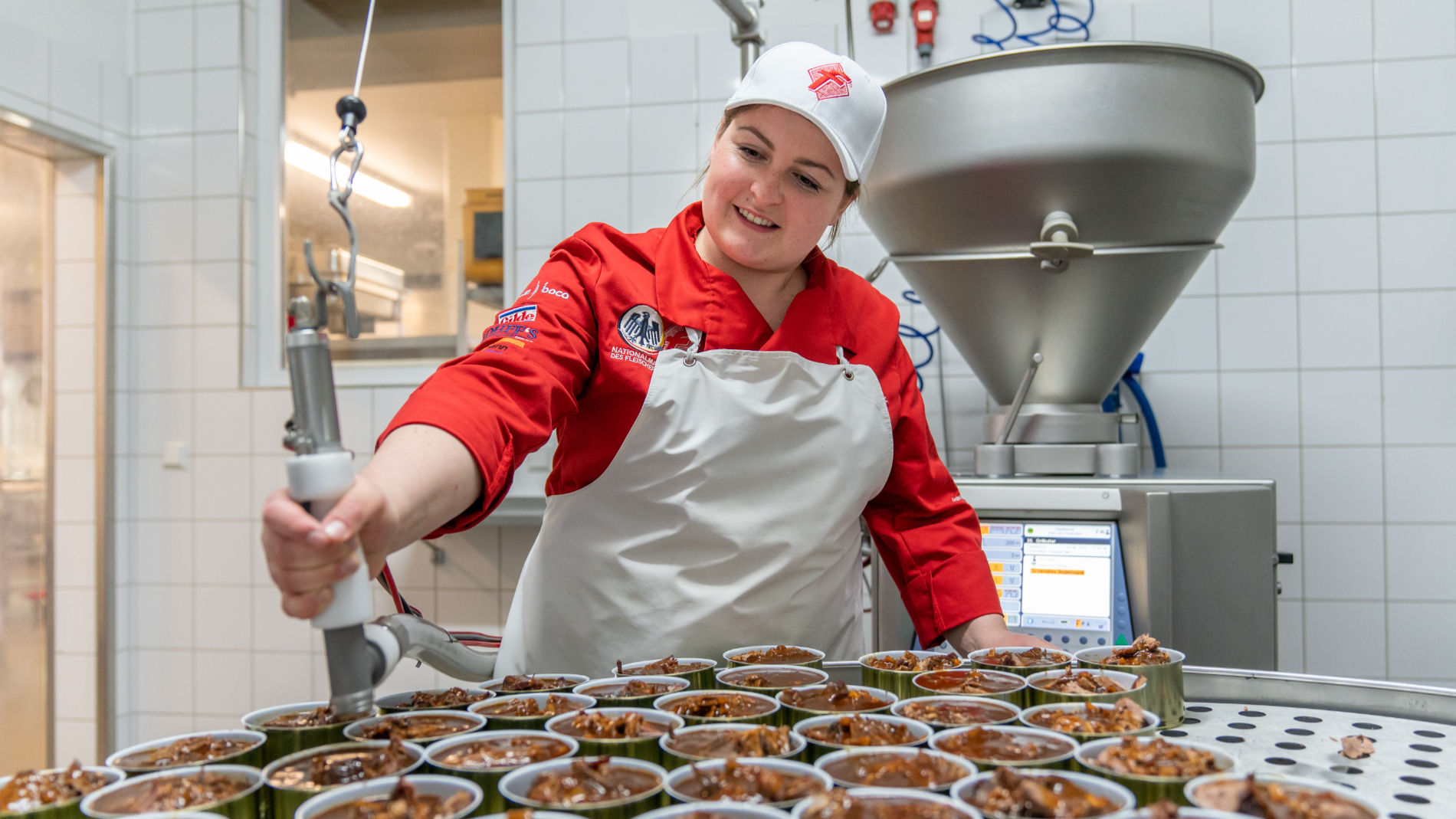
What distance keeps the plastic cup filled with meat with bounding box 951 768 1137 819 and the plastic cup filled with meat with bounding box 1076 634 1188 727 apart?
1.00ft

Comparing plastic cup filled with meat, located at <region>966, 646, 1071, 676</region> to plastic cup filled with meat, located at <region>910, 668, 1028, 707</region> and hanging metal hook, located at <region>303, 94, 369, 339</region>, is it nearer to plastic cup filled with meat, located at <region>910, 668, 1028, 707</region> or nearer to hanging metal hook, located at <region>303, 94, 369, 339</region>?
plastic cup filled with meat, located at <region>910, 668, 1028, 707</region>

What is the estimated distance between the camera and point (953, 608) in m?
1.46

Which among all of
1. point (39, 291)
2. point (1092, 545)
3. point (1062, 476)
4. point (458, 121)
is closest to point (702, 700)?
point (1092, 545)

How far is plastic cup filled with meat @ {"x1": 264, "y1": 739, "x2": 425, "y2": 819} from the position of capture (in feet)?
2.50

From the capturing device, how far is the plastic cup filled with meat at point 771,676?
1079 mm

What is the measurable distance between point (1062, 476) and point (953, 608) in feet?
1.62

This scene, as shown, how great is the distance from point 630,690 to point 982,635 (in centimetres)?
61

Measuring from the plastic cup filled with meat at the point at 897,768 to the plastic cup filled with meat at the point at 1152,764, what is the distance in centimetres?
10

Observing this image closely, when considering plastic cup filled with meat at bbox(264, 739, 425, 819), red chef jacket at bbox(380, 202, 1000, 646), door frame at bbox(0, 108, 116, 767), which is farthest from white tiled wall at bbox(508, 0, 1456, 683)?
door frame at bbox(0, 108, 116, 767)

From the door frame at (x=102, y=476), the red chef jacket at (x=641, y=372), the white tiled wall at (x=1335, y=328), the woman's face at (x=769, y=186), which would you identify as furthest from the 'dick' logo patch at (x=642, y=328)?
the door frame at (x=102, y=476)

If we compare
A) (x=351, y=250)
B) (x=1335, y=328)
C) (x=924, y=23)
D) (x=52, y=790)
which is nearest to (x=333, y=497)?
(x=351, y=250)

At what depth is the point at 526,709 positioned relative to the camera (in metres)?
0.97

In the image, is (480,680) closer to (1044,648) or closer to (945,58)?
(1044,648)

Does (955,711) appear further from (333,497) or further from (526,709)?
(333,497)
